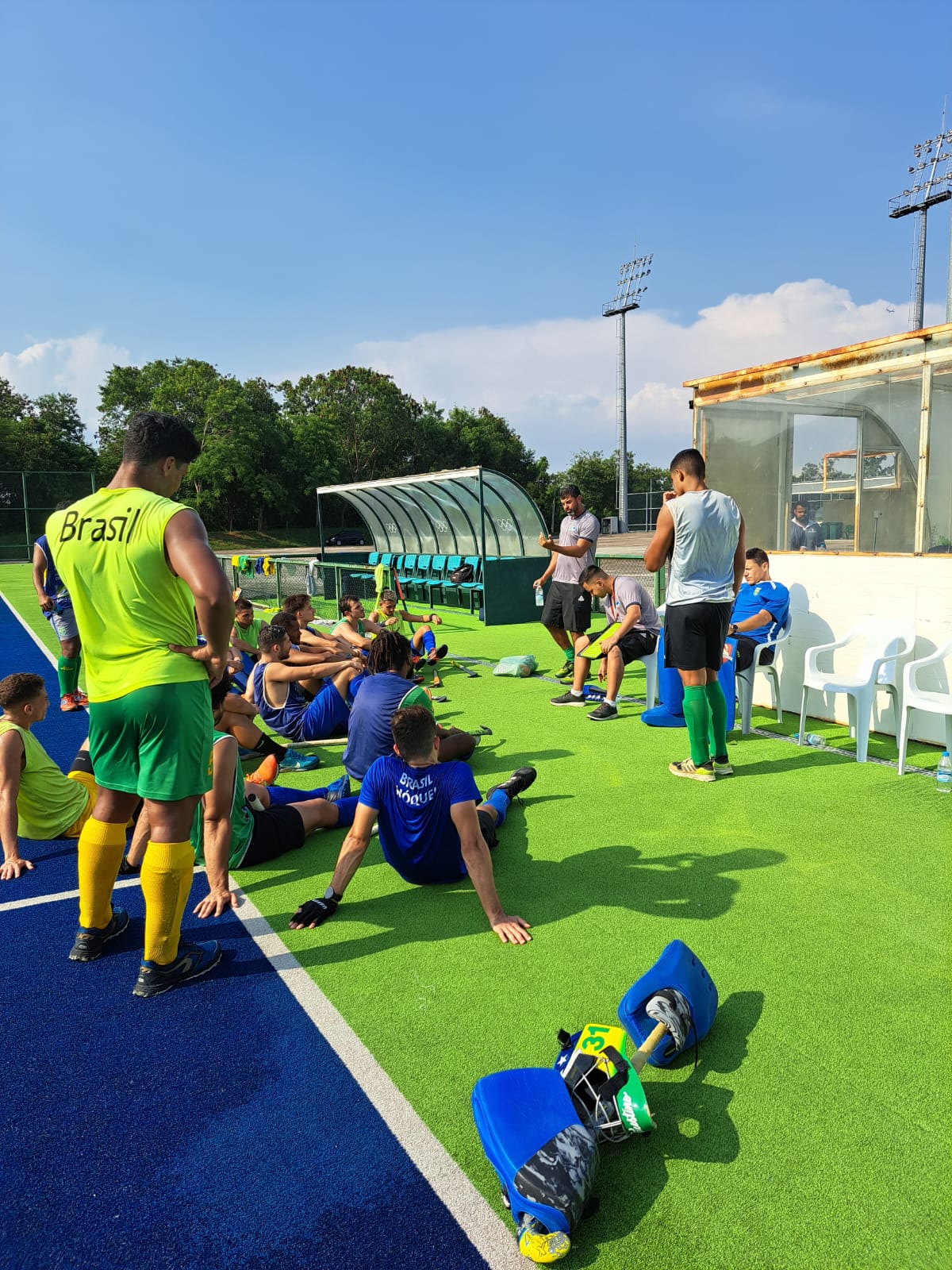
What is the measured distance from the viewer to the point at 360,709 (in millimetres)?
4762

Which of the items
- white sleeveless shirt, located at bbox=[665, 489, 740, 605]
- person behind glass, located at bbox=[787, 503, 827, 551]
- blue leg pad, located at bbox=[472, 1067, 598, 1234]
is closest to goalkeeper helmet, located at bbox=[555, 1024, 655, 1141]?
blue leg pad, located at bbox=[472, 1067, 598, 1234]

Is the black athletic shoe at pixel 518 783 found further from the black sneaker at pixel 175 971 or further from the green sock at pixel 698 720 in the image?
the black sneaker at pixel 175 971

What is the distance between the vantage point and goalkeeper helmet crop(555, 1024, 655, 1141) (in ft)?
7.09

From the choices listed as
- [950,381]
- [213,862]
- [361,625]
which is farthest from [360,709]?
[950,381]

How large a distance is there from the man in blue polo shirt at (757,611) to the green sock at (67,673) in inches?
260

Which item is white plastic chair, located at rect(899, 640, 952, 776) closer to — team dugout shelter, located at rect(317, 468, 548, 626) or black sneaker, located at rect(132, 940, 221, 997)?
black sneaker, located at rect(132, 940, 221, 997)

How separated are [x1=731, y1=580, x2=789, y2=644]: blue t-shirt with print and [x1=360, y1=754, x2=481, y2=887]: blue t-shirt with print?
4.05 meters

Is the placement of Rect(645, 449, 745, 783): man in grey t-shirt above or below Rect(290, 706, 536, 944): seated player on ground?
above

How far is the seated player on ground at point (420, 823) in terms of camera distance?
3307mm

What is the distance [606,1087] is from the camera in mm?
2184

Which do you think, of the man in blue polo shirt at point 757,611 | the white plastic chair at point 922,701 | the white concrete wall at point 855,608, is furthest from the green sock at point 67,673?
the white plastic chair at point 922,701

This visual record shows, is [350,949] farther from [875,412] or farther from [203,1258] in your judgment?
[875,412]

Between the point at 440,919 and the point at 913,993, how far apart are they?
192 cm

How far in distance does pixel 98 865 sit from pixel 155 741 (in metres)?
0.70
